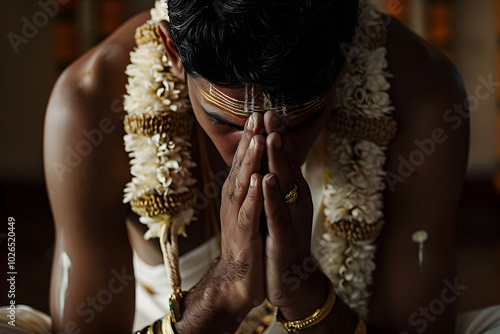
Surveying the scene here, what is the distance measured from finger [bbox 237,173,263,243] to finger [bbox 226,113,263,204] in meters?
0.02

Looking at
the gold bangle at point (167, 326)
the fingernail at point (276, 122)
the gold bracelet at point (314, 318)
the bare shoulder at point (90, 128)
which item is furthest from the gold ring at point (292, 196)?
the bare shoulder at point (90, 128)

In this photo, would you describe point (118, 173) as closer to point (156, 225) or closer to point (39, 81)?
point (156, 225)

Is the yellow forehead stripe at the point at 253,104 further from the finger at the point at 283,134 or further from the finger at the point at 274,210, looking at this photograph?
the finger at the point at 274,210

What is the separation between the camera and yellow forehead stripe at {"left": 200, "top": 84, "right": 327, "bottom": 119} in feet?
3.64

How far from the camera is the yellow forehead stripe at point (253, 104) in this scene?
43.6 inches

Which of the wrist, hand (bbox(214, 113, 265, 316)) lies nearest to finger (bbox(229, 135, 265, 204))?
hand (bbox(214, 113, 265, 316))

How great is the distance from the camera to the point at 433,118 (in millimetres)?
1438

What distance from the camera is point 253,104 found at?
1115 mm

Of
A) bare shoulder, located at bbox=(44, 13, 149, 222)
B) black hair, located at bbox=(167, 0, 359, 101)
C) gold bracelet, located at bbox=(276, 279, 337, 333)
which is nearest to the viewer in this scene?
black hair, located at bbox=(167, 0, 359, 101)

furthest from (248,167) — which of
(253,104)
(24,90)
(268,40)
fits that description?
(24,90)

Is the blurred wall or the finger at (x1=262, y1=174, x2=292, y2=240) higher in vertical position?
the finger at (x1=262, y1=174, x2=292, y2=240)

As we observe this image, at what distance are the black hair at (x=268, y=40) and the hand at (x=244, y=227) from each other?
87mm

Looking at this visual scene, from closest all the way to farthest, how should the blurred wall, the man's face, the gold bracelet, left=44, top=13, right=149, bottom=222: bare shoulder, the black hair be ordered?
the black hair, the man's face, the gold bracelet, left=44, top=13, right=149, bottom=222: bare shoulder, the blurred wall

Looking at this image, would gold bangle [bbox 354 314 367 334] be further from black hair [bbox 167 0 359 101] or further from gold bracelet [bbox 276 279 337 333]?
black hair [bbox 167 0 359 101]
